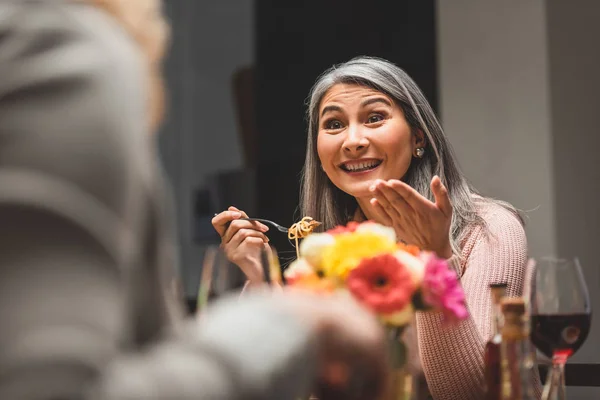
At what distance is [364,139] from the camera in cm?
211

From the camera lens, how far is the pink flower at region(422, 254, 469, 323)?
3.38 ft

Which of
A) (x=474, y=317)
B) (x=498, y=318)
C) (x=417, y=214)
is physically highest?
(x=417, y=214)

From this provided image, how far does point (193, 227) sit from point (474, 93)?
1.53 metres

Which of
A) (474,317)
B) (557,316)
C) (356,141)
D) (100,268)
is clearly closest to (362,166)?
(356,141)

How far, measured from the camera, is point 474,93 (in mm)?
3377

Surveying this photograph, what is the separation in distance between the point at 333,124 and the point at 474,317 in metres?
0.69

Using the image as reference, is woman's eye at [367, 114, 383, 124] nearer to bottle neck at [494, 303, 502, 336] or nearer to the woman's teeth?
the woman's teeth

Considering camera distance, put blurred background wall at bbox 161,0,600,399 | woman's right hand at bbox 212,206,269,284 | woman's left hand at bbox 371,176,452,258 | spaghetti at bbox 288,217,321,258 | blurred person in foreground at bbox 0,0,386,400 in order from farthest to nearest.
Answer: blurred background wall at bbox 161,0,600,399
spaghetti at bbox 288,217,321,258
woman's right hand at bbox 212,206,269,284
woman's left hand at bbox 371,176,452,258
blurred person in foreground at bbox 0,0,386,400

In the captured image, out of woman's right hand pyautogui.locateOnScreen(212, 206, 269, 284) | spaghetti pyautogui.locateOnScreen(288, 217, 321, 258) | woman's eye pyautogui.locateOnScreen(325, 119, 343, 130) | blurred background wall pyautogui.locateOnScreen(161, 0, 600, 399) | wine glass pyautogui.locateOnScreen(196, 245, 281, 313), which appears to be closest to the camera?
wine glass pyautogui.locateOnScreen(196, 245, 281, 313)

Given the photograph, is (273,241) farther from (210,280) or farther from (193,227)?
(210,280)

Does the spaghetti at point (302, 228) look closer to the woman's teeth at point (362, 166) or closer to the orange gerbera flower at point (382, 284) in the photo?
the woman's teeth at point (362, 166)

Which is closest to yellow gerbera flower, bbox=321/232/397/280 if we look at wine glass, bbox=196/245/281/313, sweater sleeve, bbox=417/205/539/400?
wine glass, bbox=196/245/281/313

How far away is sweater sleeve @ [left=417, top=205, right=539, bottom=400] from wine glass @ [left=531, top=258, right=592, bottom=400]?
38 cm

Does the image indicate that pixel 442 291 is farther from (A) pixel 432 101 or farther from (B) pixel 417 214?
(A) pixel 432 101
